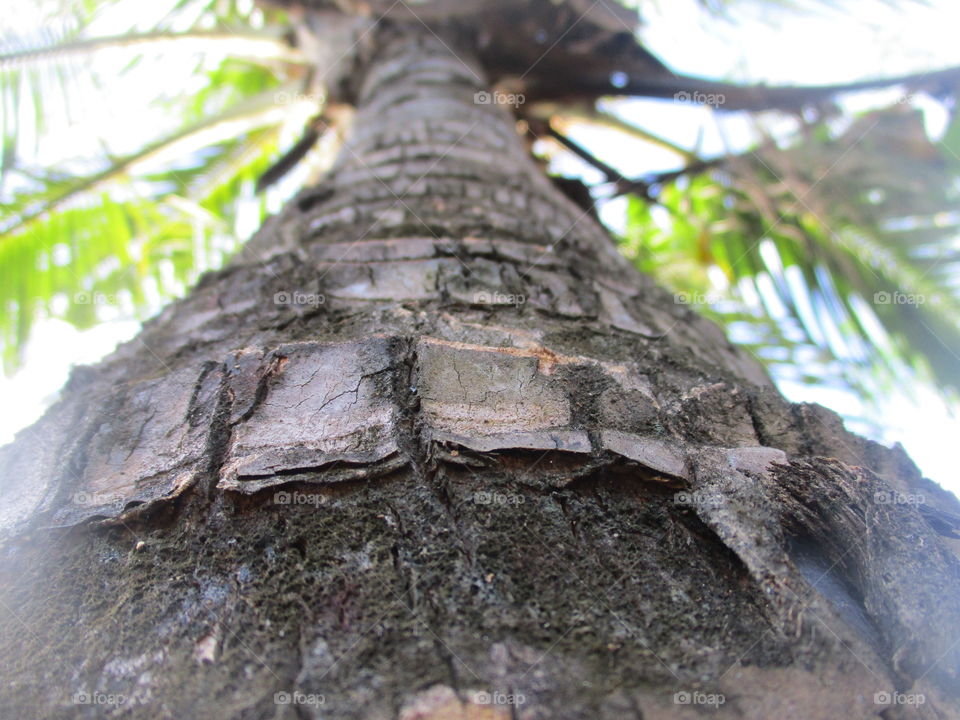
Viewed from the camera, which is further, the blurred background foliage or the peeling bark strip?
the blurred background foliage

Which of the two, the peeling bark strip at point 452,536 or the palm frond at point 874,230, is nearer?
the peeling bark strip at point 452,536

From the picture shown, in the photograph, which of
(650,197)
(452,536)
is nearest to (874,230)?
(650,197)

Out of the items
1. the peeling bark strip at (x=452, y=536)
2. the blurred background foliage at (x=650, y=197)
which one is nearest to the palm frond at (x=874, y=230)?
the blurred background foliage at (x=650, y=197)

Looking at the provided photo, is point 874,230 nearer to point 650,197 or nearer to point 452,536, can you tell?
point 650,197

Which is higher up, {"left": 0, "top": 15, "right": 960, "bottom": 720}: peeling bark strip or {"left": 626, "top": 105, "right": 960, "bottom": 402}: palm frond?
{"left": 626, "top": 105, "right": 960, "bottom": 402}: palm frond

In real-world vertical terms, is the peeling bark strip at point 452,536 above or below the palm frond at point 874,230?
below

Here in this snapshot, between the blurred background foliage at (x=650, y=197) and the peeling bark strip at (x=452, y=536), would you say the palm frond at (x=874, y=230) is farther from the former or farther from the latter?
the peeling bark strip at (x=452, y=536)

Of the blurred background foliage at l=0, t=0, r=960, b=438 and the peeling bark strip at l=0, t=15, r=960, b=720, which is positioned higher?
the blurred background foliage at l=0, t=0, r=960, b=438

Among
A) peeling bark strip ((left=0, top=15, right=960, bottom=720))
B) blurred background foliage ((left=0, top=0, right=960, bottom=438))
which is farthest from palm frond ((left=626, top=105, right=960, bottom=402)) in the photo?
peeling bark strip ((left=0, top=15, right=960, bottom=720))

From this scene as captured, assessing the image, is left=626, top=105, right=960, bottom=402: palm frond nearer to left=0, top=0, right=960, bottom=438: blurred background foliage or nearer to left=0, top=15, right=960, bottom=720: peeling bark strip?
left=0, top=0, right=960, bottom=438: blurred background foliage
